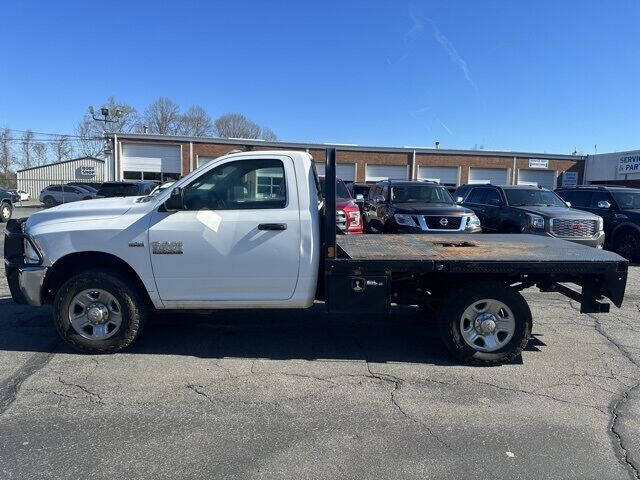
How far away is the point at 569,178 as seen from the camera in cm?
4009

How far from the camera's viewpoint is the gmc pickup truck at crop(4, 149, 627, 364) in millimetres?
4656

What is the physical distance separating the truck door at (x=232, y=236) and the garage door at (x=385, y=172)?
108 feet

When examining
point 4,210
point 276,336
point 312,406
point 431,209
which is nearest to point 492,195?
point 431,209

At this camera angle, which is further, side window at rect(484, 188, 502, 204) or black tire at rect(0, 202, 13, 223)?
black tire at rect(0, 202, 13, 223)

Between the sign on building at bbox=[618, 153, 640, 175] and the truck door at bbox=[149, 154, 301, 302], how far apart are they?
38.0m

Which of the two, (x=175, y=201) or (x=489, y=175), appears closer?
(x=175, y=201)

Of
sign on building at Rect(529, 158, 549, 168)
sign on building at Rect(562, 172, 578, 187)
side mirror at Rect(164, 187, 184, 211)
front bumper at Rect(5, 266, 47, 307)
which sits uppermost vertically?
sign on building at Rect(529, 158, 549, 168)

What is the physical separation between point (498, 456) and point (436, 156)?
36902 millimetres

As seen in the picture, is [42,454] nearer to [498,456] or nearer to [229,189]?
[229,189]

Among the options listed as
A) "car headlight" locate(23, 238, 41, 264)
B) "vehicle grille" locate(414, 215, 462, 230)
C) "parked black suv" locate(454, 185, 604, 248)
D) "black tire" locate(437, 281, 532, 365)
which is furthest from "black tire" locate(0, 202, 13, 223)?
"black tire" locate(437, 281, 532, 365)

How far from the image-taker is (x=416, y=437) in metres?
3.45

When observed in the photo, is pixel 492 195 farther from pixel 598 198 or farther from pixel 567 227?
pixel 598 198

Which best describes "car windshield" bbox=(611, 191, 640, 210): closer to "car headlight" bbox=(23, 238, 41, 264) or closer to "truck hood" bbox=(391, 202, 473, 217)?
"truck hood" bbox=(391, 202, 473, 217)

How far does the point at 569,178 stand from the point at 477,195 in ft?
104
